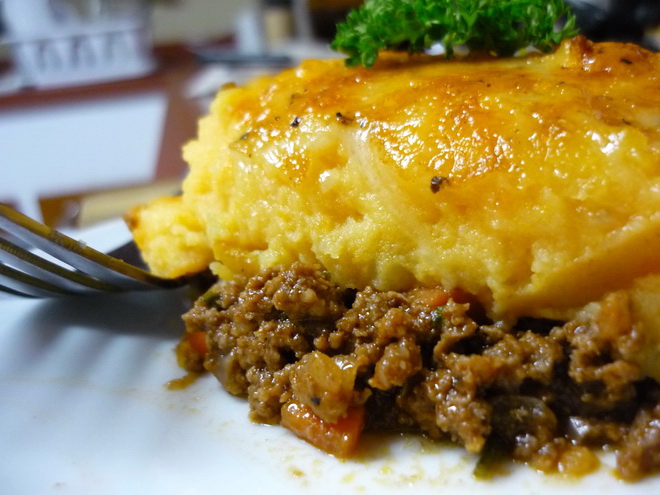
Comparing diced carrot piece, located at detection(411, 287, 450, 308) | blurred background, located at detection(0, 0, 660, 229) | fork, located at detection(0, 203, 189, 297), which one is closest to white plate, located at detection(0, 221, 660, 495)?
fork, located at detection(0, 203, 189, 297)

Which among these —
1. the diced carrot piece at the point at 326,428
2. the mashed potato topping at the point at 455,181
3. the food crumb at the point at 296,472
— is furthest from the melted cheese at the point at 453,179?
the food crumb at the point at 296,472

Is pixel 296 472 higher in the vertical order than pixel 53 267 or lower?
lower

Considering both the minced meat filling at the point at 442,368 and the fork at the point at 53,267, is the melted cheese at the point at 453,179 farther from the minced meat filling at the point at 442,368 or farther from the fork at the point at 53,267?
the fork at the point at 53,267

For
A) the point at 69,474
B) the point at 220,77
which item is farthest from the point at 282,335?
the point at 220,77

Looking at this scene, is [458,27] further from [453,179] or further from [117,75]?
[117,75]

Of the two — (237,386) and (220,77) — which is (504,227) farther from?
(220,77)

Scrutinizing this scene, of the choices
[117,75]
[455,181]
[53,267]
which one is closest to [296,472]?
[455,181]
